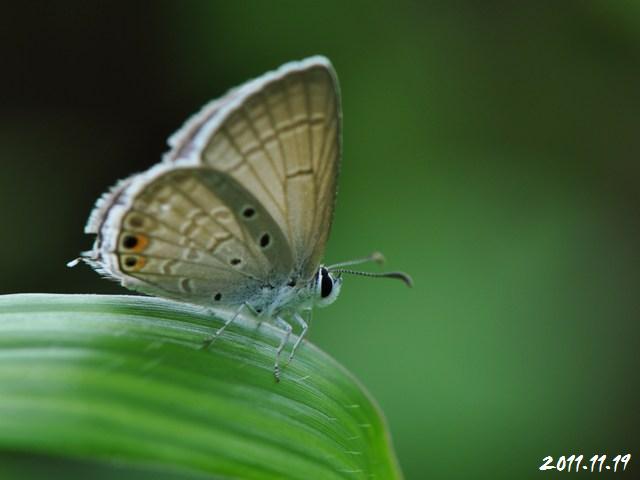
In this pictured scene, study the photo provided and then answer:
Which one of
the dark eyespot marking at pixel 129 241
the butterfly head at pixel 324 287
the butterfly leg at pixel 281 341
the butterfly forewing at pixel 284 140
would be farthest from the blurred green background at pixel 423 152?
the dark eyespot marking at pixel 129 241

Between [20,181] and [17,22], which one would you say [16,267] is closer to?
[20,181]

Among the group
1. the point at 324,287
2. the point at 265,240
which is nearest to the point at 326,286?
the point at 324,287

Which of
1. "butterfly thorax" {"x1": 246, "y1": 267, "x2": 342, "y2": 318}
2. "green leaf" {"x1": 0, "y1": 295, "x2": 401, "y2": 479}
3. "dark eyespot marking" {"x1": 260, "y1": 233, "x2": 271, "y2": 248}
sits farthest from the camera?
"butterfly thorax" {"x1": 246, "y1": 267, "x2": 342, "y2": 318}

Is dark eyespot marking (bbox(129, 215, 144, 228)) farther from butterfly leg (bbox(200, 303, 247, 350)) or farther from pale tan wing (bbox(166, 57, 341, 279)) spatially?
butterfly leg (bbox(200, 303, 247, 350))

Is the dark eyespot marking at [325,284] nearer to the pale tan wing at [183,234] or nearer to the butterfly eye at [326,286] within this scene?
the butterfly eye at [326,286]

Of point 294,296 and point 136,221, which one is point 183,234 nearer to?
point 136,221

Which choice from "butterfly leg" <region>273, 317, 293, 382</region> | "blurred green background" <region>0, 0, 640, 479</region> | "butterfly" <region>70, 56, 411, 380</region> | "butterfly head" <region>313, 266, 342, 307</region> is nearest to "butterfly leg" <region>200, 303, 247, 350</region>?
"butterfly" <region>70, 56, 411, 380</region>
